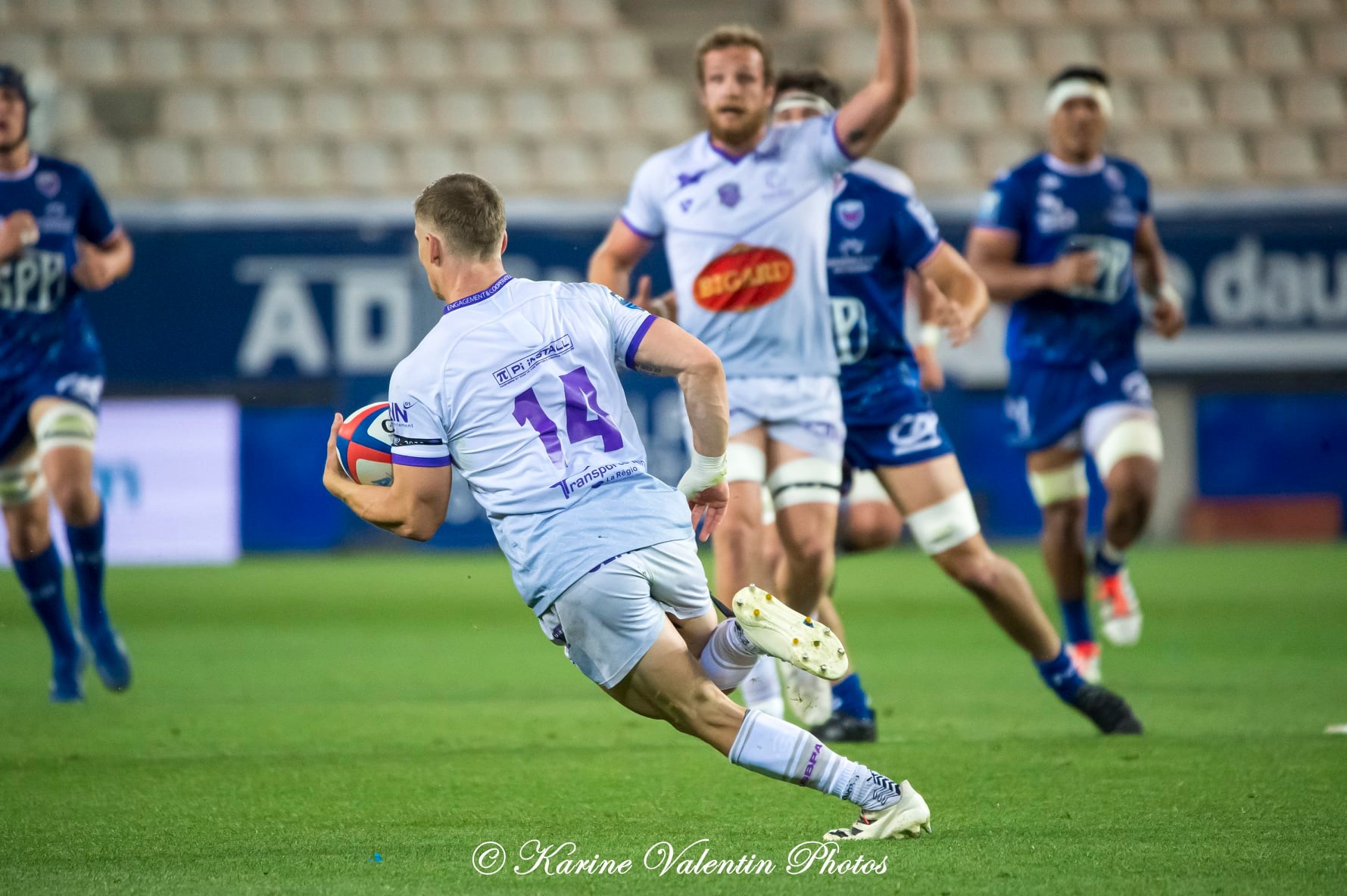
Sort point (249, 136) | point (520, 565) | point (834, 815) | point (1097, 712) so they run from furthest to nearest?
1. point (249, 136)
2. point (1097, 712)
3. point (834, 815)
4. point (520, 565)

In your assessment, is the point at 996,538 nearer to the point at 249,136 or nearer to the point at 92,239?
the point at 249,136

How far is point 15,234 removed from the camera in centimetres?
741

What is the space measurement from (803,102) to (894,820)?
3.22m

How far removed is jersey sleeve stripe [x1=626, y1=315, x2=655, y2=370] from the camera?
434 cm

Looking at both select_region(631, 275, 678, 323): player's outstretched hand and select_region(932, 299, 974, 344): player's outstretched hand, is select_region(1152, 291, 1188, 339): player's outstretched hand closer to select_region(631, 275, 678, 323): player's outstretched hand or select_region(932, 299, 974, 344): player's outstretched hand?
select_region(932, 299, 974, 344): player's outstretched hand

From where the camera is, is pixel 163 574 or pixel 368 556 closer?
pixel 163 574

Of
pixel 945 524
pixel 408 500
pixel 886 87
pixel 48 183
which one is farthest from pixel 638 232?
pixel 48 183

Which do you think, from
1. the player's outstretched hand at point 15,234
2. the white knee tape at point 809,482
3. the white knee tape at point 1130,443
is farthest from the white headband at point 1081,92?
the player's outstretched hand at point 15,234

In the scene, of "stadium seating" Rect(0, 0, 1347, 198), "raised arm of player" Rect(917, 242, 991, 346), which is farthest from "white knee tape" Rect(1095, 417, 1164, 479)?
"stadium seating" Rect(0, 0, 1347, 198)

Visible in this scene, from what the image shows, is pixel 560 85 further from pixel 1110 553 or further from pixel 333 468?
pixel 333 468

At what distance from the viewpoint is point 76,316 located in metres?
7.92

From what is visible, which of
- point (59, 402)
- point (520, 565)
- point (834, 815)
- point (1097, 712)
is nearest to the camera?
point (520, 565)

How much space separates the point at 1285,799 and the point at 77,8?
61.7 feet

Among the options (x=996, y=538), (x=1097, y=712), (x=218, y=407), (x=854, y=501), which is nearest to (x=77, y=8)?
(x=218, y=407)
